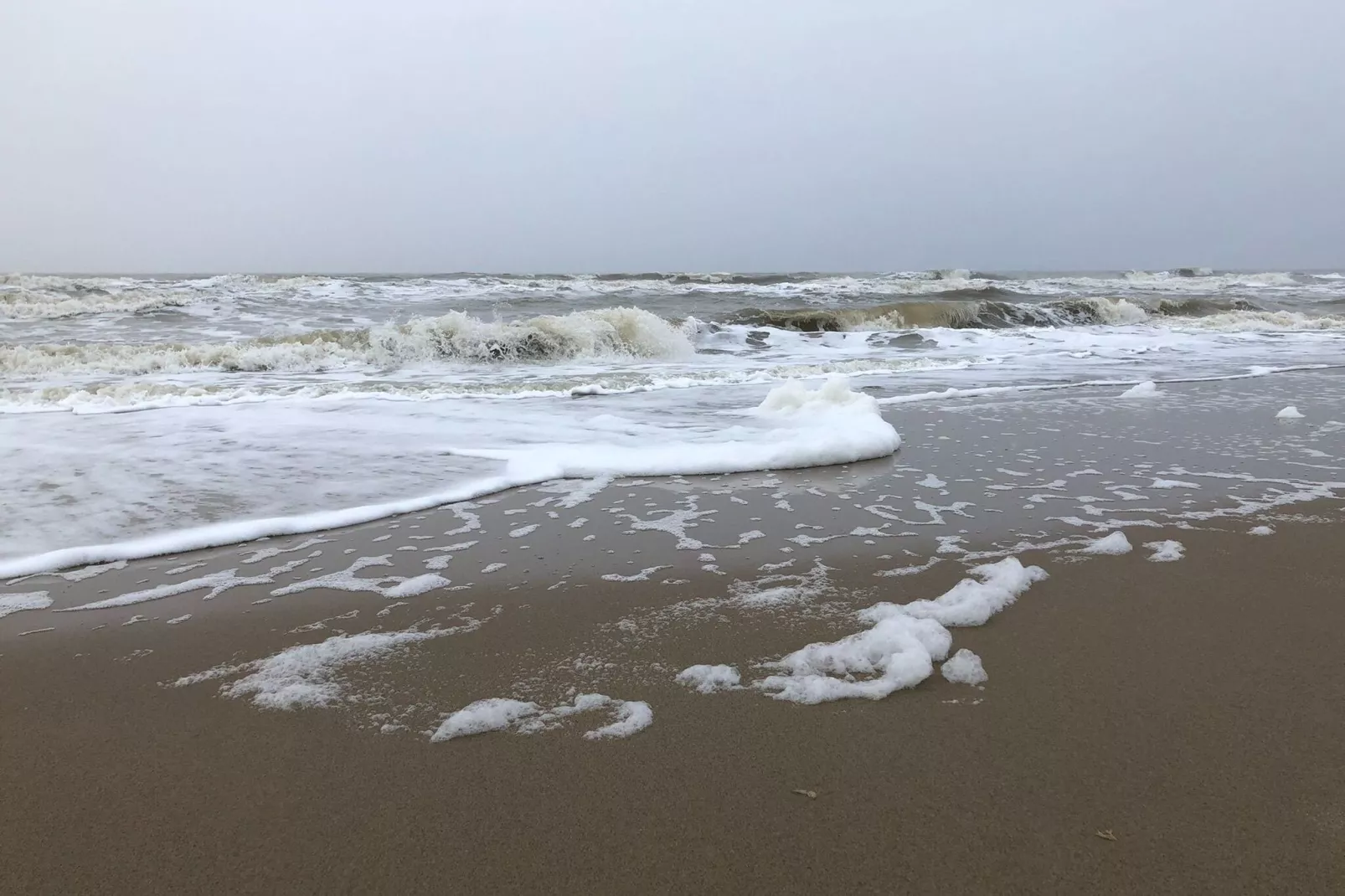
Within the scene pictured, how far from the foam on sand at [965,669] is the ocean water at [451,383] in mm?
2415

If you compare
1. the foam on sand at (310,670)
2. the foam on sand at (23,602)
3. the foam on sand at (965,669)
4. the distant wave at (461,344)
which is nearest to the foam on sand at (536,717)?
the foam on sand at (310,670)

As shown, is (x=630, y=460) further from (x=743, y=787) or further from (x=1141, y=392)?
(x=1141, y=392)

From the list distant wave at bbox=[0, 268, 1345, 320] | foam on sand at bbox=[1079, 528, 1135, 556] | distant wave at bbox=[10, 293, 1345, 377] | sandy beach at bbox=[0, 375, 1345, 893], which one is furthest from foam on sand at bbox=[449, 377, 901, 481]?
distant wave at bbox=[0, 268, 1345, 320]

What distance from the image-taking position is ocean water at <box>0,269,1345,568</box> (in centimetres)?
406

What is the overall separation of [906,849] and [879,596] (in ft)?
4.03

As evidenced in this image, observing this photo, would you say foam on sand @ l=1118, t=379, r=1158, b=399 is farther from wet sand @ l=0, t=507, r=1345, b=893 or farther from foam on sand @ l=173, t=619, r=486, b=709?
foam on sand @ l=173, t=619, r=486, b=709

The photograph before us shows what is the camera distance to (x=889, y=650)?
2137 millimetres

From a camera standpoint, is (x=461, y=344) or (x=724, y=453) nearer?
(x=724, y=453)

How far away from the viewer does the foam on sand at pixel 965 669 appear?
6.53 feet

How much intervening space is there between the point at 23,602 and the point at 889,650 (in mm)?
2930

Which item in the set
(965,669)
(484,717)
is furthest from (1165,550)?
(484,717)

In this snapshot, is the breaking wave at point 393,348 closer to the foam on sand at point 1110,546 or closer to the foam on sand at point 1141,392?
the foam on sand at point 1141,392

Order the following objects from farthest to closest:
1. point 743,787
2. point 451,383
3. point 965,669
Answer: point 451,383, point 965,669, point 743,787

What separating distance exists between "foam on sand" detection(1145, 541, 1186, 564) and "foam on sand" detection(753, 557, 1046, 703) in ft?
2.05
